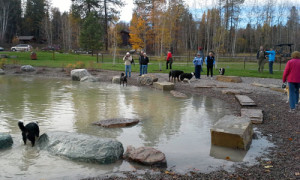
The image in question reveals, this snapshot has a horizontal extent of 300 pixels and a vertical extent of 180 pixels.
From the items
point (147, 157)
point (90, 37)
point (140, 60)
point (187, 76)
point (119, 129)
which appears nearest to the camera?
point (147, 157)

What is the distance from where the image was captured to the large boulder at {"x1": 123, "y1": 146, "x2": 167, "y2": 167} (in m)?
4.72

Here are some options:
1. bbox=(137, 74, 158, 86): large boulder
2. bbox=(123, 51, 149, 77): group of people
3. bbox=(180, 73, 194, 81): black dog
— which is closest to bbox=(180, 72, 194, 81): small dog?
bbox=(180, 73, 194, 81): black dog

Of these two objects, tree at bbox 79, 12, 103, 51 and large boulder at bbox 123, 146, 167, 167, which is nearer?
large boulder at bbox 123, 146, 167, 167

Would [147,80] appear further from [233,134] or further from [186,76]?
[233,134]

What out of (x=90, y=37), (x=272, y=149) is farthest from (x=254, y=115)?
(x=90, y=37)

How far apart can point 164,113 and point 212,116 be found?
1565mm

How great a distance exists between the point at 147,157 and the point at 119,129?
7.55ft

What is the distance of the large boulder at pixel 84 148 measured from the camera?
16.1 feet

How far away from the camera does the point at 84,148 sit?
16.6 feet

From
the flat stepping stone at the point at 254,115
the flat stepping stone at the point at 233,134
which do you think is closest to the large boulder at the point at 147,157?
the flat stepping stone at the point at 233,134

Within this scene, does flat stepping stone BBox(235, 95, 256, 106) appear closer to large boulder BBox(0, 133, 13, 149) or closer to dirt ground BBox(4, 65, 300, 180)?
dirt ground BBox(4, 65, 300, 180)

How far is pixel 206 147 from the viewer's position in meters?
5.75

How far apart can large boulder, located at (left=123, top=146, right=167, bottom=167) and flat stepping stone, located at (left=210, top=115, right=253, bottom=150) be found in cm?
151

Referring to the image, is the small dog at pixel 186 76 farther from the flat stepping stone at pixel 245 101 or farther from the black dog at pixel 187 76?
the flat stepping stone at pixel 245 101
